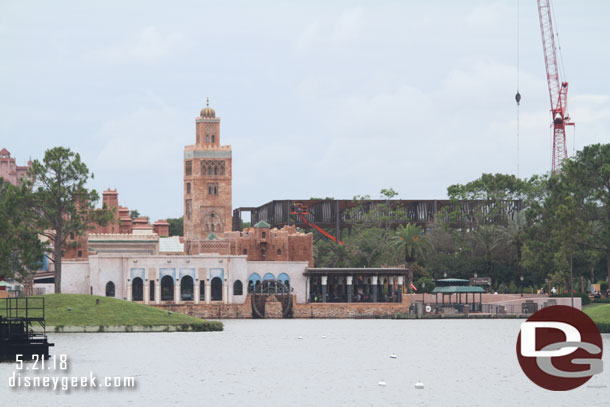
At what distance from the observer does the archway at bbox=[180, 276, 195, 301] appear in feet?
469

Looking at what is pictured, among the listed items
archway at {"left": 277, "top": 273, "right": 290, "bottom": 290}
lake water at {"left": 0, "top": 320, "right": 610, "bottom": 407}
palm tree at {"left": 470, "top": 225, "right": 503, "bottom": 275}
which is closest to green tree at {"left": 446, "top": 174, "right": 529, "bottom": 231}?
palm tree at {"left": 470, "top": 225, "right": 503, "bottom": 275}

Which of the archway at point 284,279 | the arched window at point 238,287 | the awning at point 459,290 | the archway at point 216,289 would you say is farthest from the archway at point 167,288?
the awning at point 459,290

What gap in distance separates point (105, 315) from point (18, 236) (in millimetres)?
17156

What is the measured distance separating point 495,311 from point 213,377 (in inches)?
3028

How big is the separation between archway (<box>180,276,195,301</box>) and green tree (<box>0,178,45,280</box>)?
30.9 m

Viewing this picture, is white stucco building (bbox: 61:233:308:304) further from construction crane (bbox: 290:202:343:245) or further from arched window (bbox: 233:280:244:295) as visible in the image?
construction crane (bbox: 290:202:343:245)

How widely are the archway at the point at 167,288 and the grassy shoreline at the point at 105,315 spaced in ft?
107

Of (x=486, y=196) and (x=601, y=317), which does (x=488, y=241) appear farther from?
(x=601, y=317)

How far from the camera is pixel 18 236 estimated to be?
11306cm

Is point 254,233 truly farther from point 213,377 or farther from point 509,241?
point 213,377

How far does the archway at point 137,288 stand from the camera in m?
140

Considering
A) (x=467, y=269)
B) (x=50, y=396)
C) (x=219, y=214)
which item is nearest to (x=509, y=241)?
(x=467, y=269)

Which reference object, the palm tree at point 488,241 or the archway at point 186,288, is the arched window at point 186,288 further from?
the palm tree at point 488,241

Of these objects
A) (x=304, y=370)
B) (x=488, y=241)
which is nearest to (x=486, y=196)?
(x=488, y=241)
